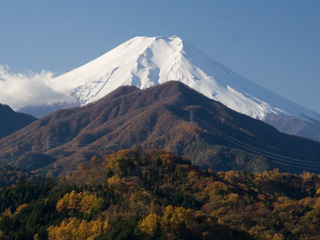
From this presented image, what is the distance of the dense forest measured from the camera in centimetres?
5247

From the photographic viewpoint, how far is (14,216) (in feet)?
198

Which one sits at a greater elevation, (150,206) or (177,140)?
(150,206)

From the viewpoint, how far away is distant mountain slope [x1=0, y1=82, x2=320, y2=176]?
5743 inches

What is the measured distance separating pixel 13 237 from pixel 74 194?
831cm

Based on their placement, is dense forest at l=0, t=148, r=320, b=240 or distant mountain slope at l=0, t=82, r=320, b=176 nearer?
dense forest at l=0, t=148, r=320, b=240

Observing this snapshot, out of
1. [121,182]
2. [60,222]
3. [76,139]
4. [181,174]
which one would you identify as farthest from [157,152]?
[76,139]

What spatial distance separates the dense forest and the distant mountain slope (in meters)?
54.9

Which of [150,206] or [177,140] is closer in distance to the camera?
[150,206]

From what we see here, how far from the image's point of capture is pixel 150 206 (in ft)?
190

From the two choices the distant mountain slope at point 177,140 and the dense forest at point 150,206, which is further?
the distant mountain slope at point 177,140

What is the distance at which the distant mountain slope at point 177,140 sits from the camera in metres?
146

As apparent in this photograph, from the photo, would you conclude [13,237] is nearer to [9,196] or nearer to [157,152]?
[9,196]

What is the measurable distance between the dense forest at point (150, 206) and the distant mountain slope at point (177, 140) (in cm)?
5490

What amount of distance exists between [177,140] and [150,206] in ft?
316
